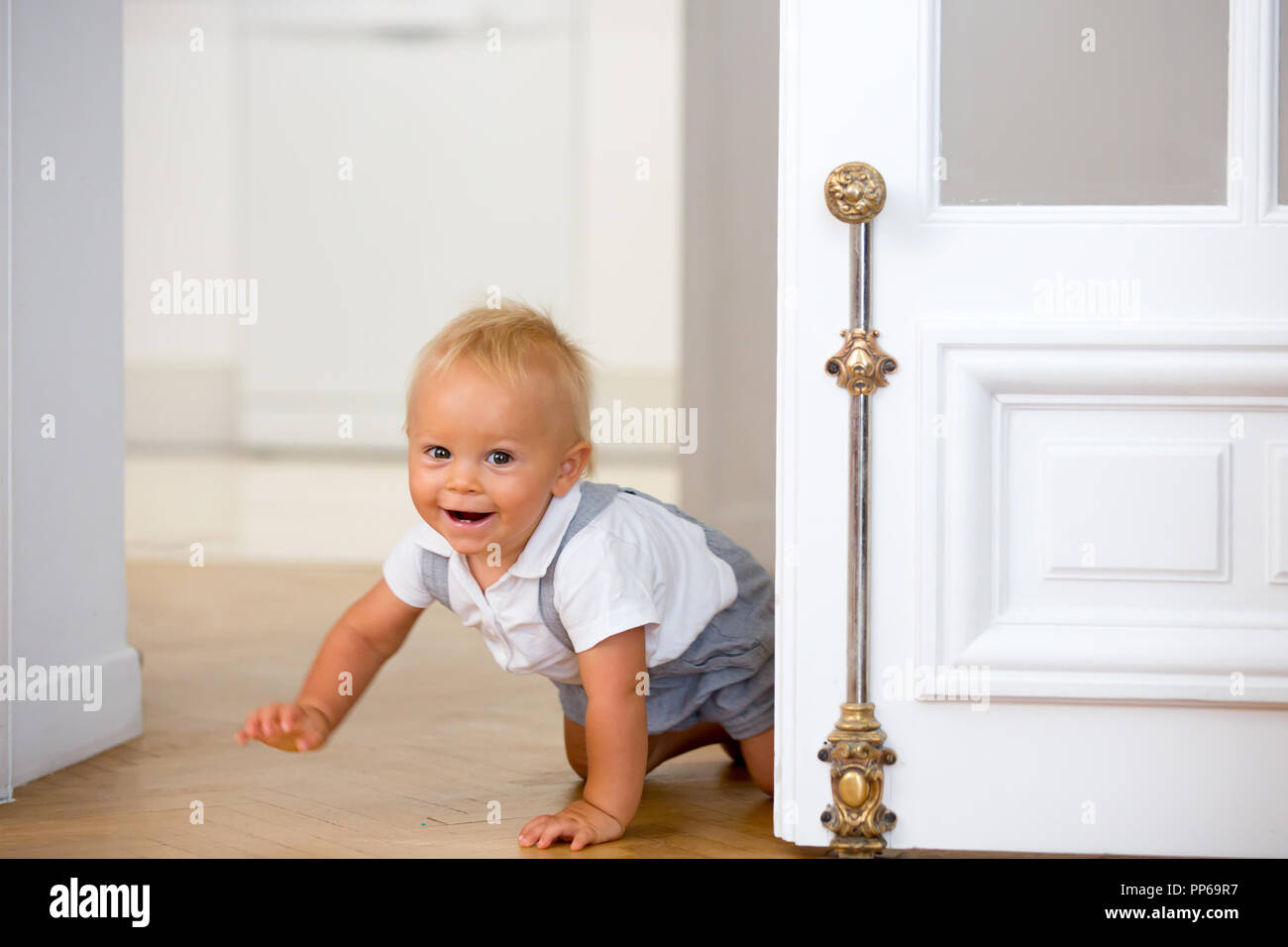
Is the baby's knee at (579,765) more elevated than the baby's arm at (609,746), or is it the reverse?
the baby's arm at (609,746)

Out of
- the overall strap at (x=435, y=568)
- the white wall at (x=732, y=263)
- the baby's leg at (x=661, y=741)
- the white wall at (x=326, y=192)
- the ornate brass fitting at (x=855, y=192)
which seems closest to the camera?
the ornate brass fitting at (x=855, y=192)

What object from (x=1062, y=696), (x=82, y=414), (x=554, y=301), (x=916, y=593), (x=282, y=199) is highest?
(x=282, y=199)

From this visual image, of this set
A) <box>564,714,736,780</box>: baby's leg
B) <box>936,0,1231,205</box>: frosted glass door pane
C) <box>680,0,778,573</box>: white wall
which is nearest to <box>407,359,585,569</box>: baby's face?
<box>564,714,736,780</box>: baby's leg

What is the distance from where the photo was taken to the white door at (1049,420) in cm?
137

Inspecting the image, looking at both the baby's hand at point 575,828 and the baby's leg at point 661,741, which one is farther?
the baby's leg at point 661,741

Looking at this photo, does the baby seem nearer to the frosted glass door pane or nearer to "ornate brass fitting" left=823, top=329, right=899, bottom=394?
"ornate brass fitting" left=823, top=329, right=899, bottom=394

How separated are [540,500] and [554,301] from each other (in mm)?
4724

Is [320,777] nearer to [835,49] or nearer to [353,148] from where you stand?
[835,49]

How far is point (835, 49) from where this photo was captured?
1396mm

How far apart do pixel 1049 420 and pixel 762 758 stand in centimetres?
62

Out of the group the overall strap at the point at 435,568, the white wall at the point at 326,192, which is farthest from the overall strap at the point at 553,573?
the white wall at the point at 326,192

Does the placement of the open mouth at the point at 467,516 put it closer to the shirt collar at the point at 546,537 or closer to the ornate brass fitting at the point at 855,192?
the shirt collar at the point at 546,537

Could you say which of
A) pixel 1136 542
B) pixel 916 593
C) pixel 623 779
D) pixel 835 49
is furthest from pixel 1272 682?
pixel 835 49

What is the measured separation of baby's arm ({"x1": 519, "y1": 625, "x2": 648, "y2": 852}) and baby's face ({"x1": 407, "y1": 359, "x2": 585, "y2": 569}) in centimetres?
18
